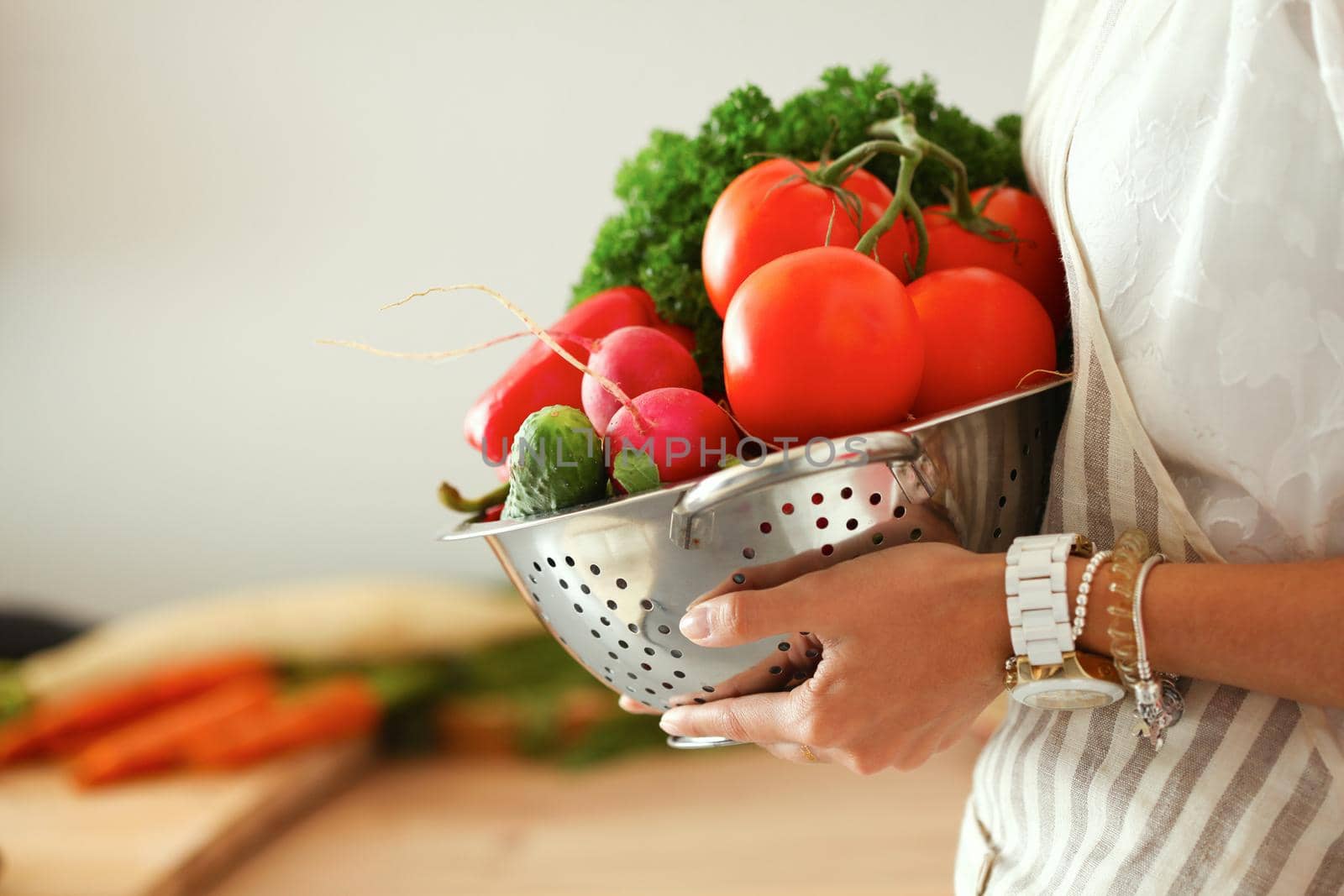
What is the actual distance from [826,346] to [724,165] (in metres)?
0.24

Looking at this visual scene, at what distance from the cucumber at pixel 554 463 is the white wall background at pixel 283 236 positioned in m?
1.37

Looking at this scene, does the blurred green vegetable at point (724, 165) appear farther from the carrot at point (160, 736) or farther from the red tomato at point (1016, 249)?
the carrot at point (160, 736)

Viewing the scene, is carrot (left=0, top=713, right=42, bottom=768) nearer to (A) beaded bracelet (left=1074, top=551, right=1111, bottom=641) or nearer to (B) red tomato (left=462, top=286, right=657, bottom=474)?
(B) red tomato (left=462, top=286, right=657, bottom=474)

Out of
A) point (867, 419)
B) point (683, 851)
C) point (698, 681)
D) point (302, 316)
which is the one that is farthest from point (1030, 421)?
point (302, 316)

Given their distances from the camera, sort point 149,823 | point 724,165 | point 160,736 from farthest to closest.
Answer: point 160,736 < point 149,823 < point 724,165

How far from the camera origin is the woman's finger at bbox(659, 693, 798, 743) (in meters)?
0.49

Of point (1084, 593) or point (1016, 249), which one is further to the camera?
point (1016, 249)

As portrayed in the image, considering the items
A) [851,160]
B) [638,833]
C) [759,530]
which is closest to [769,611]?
[759,530]

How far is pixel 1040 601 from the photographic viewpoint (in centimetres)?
44

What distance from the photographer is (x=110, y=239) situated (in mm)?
1888

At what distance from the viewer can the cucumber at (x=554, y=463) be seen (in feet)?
1.54

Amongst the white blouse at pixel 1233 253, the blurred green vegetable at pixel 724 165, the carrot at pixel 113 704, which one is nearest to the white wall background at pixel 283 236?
the carrot at pixel 113 704

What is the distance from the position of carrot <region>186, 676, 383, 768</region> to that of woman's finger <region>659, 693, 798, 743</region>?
4.05 feet

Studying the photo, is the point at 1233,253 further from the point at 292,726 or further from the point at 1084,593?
the point at 292,726
